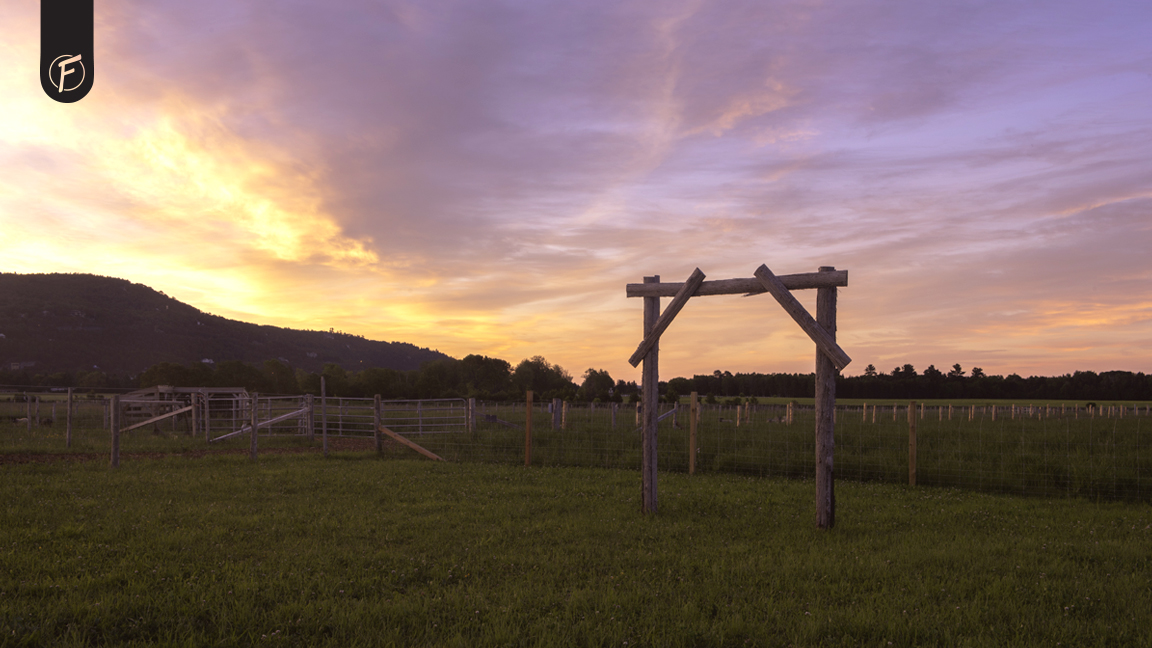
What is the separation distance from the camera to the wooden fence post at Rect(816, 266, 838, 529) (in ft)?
27.9

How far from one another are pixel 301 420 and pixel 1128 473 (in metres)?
27.3

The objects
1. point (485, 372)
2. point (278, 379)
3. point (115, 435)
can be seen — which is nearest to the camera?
point (115, 435)

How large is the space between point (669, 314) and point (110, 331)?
4229 inches

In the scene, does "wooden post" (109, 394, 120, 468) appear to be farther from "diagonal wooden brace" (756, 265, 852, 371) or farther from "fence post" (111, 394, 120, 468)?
"diagonal wooden brace" (756, 265, 852, 371)

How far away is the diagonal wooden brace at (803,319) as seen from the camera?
8250mm

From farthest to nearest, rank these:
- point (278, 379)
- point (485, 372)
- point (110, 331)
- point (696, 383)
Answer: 1. point (485, 372)
2. point (110, 331)
3. point (278, 379)
4. point (696, 383)

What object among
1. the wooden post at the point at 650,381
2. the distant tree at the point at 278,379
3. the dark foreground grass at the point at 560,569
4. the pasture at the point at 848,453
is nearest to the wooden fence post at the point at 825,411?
the dark foreground grass at the point at 560,569

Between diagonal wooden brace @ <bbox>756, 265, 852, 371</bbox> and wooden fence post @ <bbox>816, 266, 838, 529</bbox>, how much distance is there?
15 centimetres

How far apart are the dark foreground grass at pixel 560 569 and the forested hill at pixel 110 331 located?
288ft

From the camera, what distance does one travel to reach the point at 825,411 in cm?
872

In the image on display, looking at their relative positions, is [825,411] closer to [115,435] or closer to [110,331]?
[115,435]

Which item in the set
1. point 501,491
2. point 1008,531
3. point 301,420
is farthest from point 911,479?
point 301,420

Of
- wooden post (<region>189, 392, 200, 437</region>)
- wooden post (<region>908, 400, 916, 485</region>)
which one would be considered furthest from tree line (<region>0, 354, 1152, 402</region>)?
wooden post (<region>908, 400, 916, 485</region>)

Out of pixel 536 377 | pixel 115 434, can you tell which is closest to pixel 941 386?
pixel 536 377
